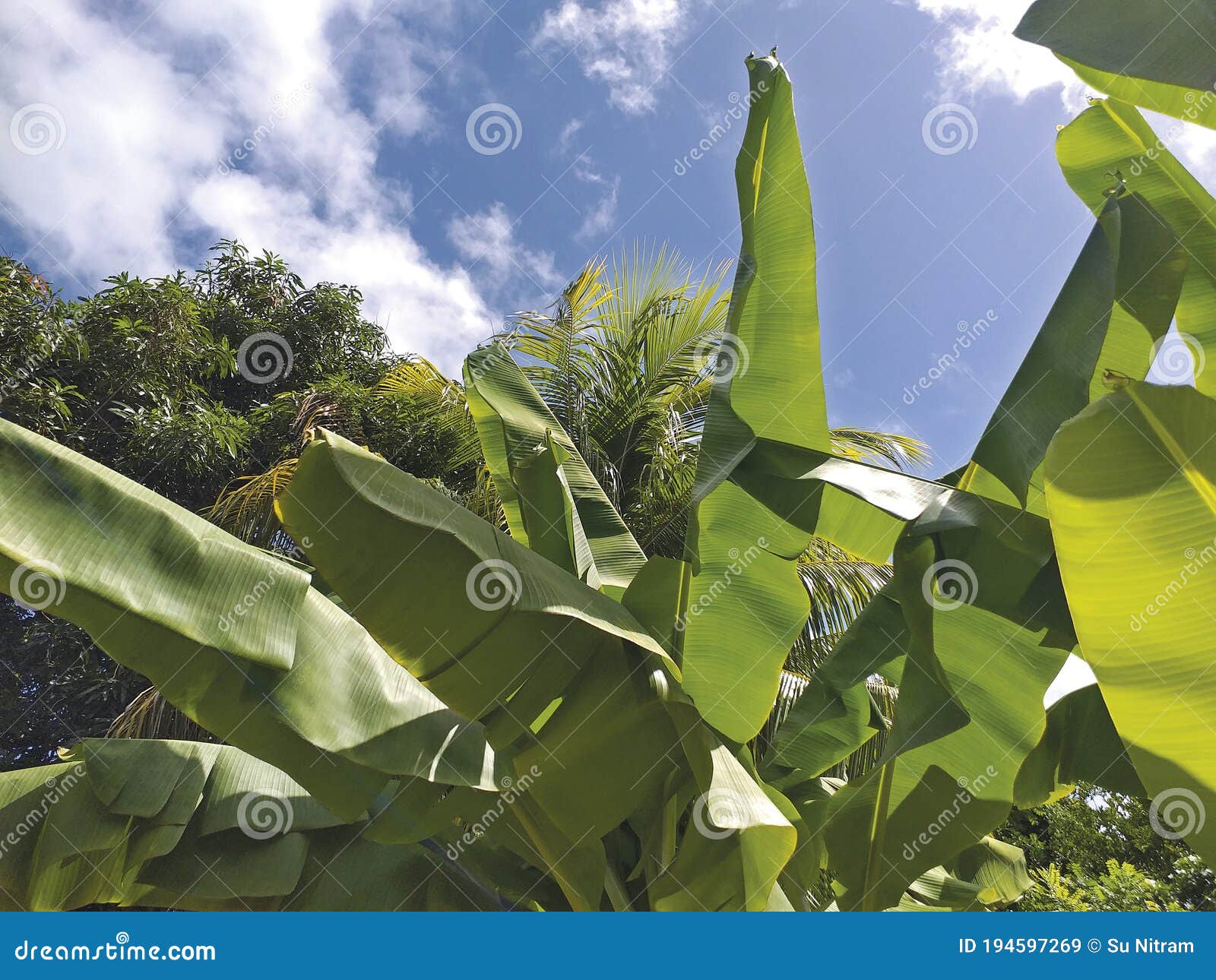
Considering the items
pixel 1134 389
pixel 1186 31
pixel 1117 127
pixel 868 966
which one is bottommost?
pixel 868 966

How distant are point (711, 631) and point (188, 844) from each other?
5.76ft

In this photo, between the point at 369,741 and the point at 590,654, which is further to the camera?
the point at 590,654

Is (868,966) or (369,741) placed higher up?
(868,966)

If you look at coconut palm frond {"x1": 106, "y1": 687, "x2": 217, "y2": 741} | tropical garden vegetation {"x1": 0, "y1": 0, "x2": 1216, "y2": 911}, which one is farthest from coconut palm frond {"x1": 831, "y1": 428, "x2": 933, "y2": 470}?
coconut palm frond {"x1": 106, "y1": 687, "x2": 217, "y2": 741}

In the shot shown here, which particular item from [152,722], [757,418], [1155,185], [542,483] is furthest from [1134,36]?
[152,722]

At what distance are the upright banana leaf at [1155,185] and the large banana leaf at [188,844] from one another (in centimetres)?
277

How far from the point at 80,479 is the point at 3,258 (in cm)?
717

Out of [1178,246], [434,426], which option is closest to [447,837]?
[1178,246]

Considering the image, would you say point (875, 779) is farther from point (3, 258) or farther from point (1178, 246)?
point (3, 258)

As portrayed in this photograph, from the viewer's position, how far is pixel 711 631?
2.07m

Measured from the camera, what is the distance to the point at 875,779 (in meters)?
2.15

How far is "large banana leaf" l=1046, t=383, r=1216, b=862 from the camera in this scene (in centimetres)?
110

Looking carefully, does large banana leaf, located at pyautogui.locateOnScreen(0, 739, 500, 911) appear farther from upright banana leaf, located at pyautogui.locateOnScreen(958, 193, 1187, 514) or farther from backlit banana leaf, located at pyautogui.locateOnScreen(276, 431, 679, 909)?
upright banana leaf, located at pyautogui.locateOnScreen(958, 193, 1187, 514)

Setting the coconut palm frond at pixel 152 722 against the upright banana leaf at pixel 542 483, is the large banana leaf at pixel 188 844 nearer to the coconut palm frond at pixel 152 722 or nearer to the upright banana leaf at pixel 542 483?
the upright banana leaf at pixel 542 483
